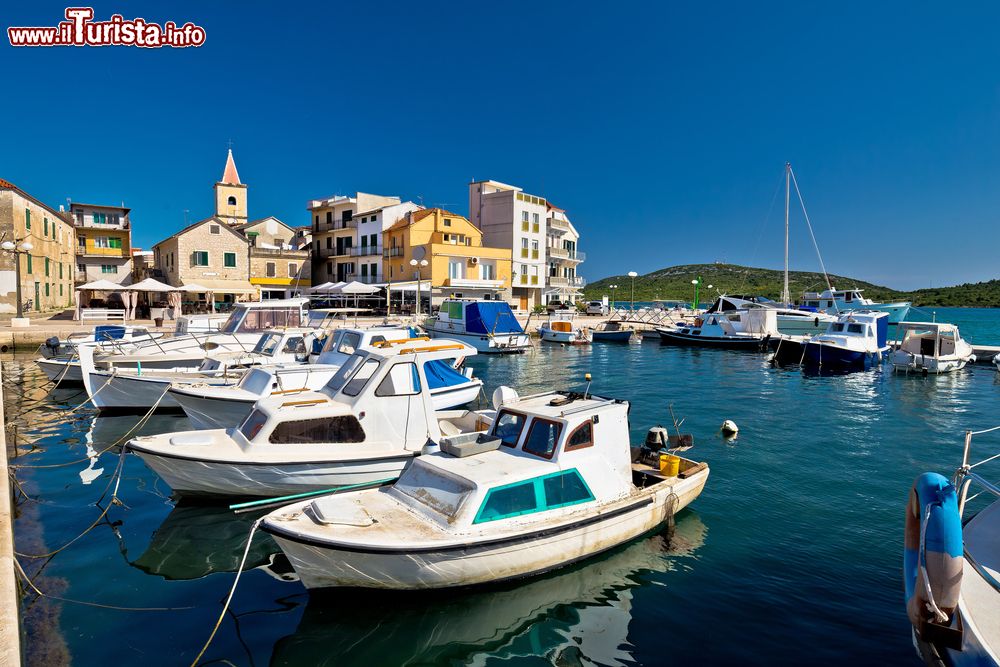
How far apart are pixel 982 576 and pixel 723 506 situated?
530cm

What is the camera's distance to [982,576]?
6172 mm

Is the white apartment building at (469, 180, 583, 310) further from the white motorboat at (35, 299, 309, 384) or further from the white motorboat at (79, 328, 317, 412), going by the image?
the white motorboat at (79, 328, 317, 412)

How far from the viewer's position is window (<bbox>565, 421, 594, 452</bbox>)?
28.5 feet

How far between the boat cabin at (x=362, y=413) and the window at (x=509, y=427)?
2237mm

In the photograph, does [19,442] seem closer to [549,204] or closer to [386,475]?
[386,475]

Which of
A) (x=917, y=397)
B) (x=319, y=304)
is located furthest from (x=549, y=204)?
(x=917, y=397)

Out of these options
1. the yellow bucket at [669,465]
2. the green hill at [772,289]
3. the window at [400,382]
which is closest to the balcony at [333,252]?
the window at [400,382]

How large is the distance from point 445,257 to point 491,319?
60.2ft

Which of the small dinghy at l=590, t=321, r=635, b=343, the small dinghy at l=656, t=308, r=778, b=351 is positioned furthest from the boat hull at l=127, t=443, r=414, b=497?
the small dinghy at l=590, t=321, r=635, b=343

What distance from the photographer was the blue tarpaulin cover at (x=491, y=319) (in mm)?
38469

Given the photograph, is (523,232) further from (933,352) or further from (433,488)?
(433,488)

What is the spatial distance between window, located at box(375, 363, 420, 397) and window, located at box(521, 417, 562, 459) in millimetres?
3308

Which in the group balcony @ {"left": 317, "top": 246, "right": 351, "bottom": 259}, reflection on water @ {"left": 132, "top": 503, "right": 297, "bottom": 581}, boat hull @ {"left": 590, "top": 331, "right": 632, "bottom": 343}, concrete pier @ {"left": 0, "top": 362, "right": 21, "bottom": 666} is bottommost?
reflection on water @ {"left": 132, "top": 503, "right": 297, "bottom": 581}

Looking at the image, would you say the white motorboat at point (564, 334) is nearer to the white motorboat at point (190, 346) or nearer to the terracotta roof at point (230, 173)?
the white motorboat at point (190, 346)
